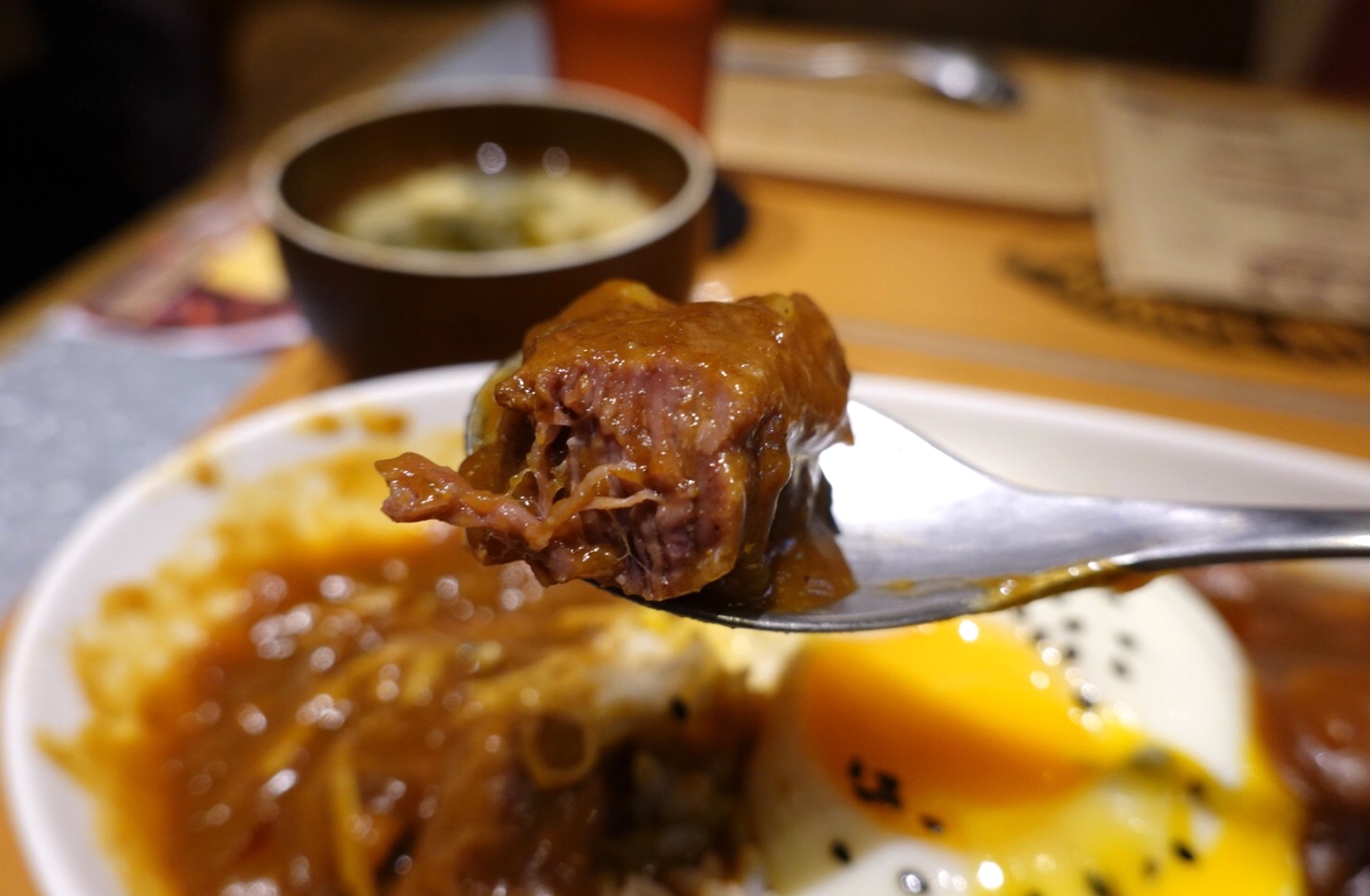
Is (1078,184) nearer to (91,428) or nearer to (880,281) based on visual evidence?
(880,281)

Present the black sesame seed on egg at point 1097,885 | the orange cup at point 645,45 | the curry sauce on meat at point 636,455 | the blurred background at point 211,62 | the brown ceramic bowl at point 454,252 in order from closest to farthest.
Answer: the curry sauce on meat at point 636,455, the black sesame seed on egg at point 1097,885, the brown ceramic bowl at point 454,252, the orange cup at point 645,45, the blurred background at point 211,62

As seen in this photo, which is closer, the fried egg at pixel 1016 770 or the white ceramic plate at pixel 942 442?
the fried egg at pixel 1016 770

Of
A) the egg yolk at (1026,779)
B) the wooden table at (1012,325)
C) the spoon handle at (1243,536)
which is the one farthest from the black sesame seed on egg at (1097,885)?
the wooden table at (1012,325)

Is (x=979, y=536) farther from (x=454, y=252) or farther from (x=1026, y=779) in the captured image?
(x=454, y=252)

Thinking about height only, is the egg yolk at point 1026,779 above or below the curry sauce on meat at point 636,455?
below

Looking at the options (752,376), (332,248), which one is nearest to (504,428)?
(752,376)

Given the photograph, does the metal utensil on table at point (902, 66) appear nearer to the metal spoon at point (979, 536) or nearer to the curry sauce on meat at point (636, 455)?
the metal spoon at point (979, 536)

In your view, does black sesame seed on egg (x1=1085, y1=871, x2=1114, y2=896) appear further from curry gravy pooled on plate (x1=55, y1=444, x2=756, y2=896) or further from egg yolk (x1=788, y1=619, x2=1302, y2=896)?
curry gravy pooled on plate (x1=55, y1=444, x2=756, y2=896)

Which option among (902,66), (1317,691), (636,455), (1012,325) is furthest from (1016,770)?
(902,66)
